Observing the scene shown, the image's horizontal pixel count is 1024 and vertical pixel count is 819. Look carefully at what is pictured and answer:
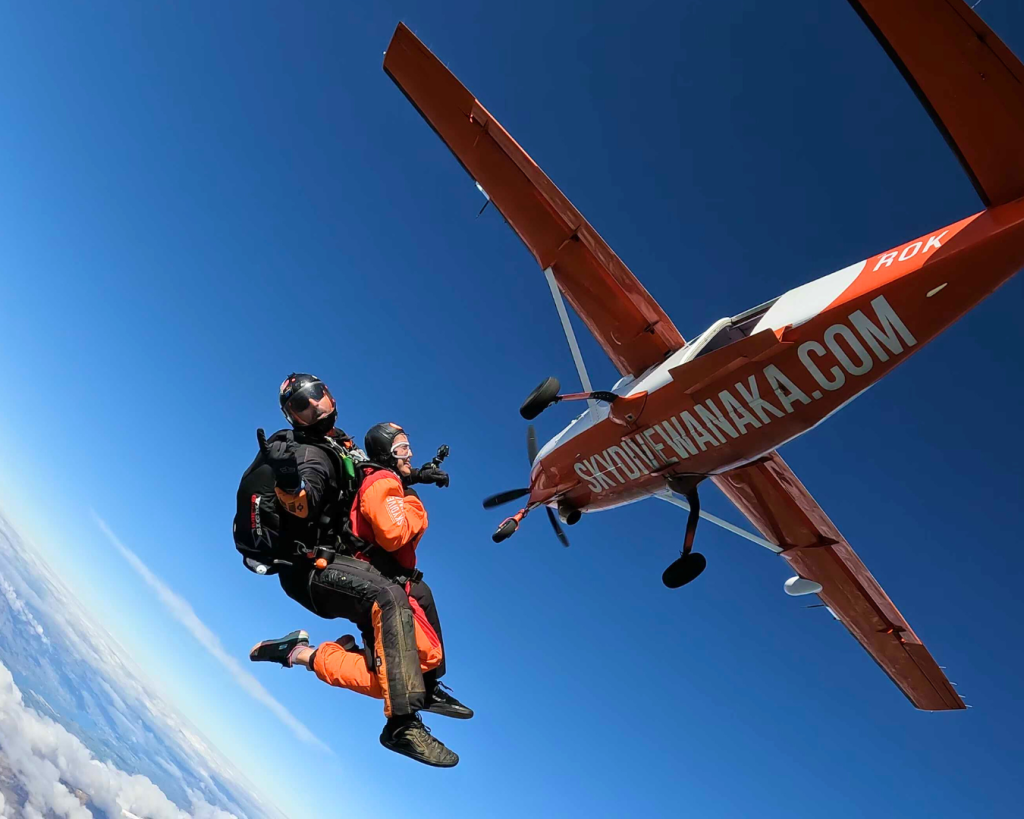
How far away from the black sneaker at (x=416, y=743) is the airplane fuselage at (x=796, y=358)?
4.45 meters

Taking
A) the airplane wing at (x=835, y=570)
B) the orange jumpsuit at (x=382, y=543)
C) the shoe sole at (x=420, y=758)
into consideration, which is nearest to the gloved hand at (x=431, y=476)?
the orange jumpsuit at (x=382, y=543)

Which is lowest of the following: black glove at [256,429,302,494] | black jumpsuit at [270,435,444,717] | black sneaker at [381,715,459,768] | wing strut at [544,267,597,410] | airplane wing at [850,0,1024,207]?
black sneaker at [381,715,459,768]

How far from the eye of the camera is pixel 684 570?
7527 mm

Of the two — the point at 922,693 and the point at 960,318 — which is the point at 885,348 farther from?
the point at 922,693

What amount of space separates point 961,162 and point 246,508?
6.24 m

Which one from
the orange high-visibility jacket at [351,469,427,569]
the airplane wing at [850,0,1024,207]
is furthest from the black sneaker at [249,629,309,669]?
the airplane wing at [850,0,1024,207]

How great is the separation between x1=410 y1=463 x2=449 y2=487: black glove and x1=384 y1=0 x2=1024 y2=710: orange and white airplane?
1.99 m

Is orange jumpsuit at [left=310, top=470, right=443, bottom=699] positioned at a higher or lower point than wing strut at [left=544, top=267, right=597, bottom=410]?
lower

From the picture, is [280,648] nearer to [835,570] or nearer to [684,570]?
[684,570]

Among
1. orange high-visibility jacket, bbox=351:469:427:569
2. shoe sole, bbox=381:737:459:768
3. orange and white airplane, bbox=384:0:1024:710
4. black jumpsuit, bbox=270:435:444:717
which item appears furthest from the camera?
orange and white airplane, bbox=384:0:1024:710

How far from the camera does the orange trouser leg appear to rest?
4105mm

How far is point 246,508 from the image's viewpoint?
4.04 m

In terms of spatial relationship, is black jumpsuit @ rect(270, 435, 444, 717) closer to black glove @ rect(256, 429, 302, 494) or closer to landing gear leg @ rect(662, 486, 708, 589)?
black glove @ rect(256, 429, 302, 494)

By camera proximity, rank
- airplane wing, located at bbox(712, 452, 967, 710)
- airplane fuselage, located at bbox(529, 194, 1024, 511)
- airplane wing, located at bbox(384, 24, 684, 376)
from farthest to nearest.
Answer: airplane wing, located at bbox(712, 452, 967, 710) < airplane wing, located at bbox(384, 24, 684, 376) < airplane fuselage, located at bbox(529, 194, 1024, 511)
